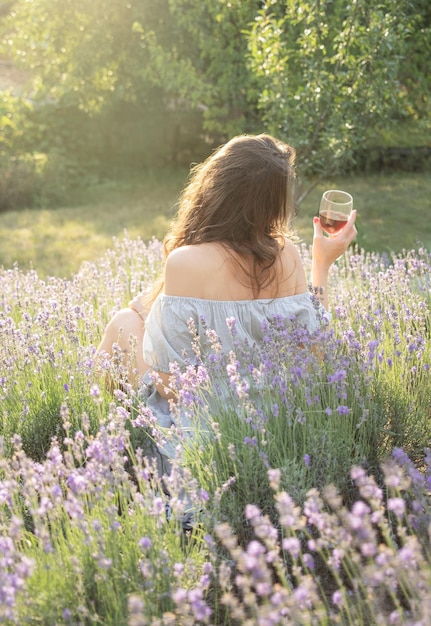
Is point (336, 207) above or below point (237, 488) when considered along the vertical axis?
above

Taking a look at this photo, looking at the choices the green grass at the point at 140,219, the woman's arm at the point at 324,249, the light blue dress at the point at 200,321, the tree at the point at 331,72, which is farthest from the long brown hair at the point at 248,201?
the green grass at the point at 140,219

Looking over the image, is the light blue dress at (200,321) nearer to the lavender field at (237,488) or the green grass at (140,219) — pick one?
the lavender field at (237,488)

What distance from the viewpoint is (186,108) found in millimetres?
13727

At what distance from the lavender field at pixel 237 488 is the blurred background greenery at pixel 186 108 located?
366cm

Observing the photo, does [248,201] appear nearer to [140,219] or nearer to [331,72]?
[331,72]

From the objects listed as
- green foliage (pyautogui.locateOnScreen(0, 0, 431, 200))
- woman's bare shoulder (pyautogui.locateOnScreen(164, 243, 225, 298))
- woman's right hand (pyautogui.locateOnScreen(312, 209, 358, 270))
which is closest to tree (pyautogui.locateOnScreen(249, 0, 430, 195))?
green foliage (pyautogui.locateOnScreen(0, 0, 431, 200))

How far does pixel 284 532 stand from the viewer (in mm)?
2797

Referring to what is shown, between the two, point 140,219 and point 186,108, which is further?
point 186,108

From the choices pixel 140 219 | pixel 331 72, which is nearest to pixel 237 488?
pixel 331 72

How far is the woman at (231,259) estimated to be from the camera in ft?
11.1

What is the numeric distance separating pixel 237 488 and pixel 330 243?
1.40 metres

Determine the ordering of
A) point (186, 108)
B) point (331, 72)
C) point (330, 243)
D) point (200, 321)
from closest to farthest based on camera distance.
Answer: point (200, 321) → point (330, 243) → point (331, 72) → point (186, 108)

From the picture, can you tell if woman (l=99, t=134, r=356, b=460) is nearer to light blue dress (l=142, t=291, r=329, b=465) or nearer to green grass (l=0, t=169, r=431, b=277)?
light blue dress (l=142, t=291, r=329, b=465)

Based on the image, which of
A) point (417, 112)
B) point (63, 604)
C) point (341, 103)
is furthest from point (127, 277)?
point (417, 112)
